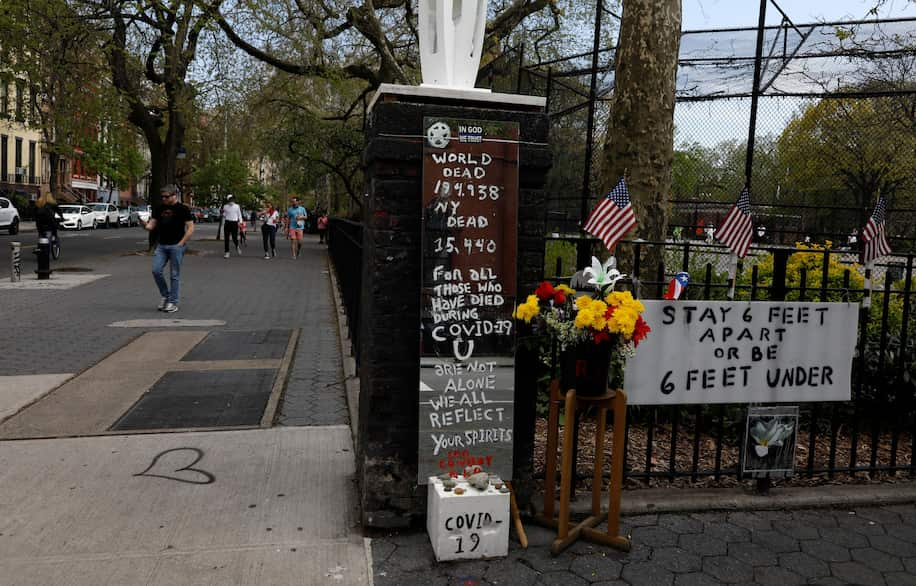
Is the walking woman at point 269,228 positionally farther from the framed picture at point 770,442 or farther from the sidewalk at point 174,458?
the framed picture at point 770,442

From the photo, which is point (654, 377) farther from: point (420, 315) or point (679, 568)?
point (420, 315)

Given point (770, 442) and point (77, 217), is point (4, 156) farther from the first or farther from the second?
point (770, 442)

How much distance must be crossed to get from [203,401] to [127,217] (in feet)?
174

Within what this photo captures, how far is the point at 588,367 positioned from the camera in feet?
12.2

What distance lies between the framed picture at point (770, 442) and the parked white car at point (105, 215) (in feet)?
161

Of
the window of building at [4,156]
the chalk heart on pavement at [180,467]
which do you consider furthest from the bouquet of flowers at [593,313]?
the window of building at [4,156]

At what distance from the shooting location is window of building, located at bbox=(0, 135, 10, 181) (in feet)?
181

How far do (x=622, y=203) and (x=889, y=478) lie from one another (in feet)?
8.00

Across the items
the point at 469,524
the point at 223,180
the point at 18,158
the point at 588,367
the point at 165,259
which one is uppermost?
the point at 18,158

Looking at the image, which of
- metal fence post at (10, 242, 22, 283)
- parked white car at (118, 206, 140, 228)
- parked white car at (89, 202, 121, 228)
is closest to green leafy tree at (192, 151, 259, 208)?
parked white car at (118, 206, 140, 228)

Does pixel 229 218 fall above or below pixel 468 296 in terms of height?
above

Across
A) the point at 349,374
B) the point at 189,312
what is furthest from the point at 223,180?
the point at 349,374

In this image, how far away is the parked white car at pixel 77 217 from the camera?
42.3 meters

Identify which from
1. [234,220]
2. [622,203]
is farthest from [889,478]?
[234,220]
